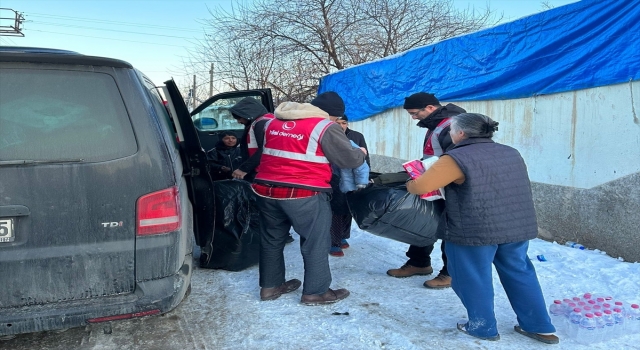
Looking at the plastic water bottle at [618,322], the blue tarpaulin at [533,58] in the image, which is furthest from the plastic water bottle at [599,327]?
the blue tarpaulin at [533,58]

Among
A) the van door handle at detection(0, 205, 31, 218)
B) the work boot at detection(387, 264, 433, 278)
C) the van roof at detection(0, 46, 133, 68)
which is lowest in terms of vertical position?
the work boot at detection(387, 264, 433, 278)

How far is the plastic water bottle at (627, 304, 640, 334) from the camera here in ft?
10.5

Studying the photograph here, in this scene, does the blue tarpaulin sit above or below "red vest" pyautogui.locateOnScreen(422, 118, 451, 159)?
above

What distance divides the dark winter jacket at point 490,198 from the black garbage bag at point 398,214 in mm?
669

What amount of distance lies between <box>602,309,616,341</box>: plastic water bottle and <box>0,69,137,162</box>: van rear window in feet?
9.81

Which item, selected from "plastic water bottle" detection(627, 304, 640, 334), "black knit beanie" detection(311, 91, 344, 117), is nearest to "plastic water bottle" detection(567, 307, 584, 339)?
"plastic water bottle" detection(627, 304, 640, 334)

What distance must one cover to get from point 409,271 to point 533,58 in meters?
2.92

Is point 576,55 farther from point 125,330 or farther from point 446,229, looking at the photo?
point 125,330

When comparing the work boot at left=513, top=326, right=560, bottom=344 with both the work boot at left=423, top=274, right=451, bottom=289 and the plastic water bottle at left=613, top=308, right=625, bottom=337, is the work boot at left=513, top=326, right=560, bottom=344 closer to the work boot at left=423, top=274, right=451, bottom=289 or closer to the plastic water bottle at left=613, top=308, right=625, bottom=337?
the plastic water bottle at left=613, top=308, right=625, bottom=337

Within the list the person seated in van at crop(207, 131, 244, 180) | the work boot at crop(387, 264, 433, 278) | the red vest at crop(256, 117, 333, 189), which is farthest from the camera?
the person seated in van at crop(207, 131, 244, 180)

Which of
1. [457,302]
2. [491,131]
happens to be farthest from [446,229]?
[457,302]

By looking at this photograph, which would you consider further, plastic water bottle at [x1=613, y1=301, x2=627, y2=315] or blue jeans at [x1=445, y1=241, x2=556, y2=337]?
plastic water bottle at [x1=613, y1=301, x2=627, y2=315]

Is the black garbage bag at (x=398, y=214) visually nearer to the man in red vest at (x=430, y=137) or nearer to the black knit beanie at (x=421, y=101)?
the man in red vest at (x=430, y=137)

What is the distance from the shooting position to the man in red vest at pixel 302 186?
11.4ft
